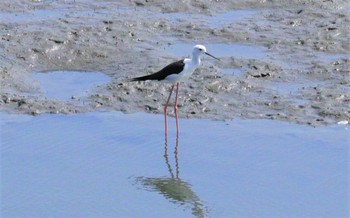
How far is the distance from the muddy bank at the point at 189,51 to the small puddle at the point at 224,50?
25 millimetres

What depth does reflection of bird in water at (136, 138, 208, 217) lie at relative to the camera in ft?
27.0

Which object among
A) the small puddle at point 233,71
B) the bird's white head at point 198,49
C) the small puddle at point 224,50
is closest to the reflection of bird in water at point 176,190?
the bird's white head at point 198,49

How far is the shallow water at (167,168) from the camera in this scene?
26.6 feet

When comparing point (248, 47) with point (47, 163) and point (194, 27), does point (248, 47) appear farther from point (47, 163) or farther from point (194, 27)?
point (47, 163)

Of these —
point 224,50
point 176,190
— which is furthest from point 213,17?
point 176,190

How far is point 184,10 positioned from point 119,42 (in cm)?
171

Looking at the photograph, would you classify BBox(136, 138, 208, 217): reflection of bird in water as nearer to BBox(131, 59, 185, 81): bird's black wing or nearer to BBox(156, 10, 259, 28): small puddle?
BBox(131, 59, 185, 81): bird's black wing

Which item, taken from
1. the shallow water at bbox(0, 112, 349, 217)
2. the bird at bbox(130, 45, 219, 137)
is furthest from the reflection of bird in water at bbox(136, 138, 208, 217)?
A: the bird at bbox(130, 45, 219, 137)

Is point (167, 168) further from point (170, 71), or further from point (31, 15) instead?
point (31, 15)

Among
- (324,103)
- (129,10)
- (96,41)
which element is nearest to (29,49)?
(96,41)

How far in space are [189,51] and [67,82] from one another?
5.74ft

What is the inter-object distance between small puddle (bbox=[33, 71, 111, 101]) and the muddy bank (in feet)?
0.40

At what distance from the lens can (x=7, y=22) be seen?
1289cm

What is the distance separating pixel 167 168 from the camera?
9.09m
